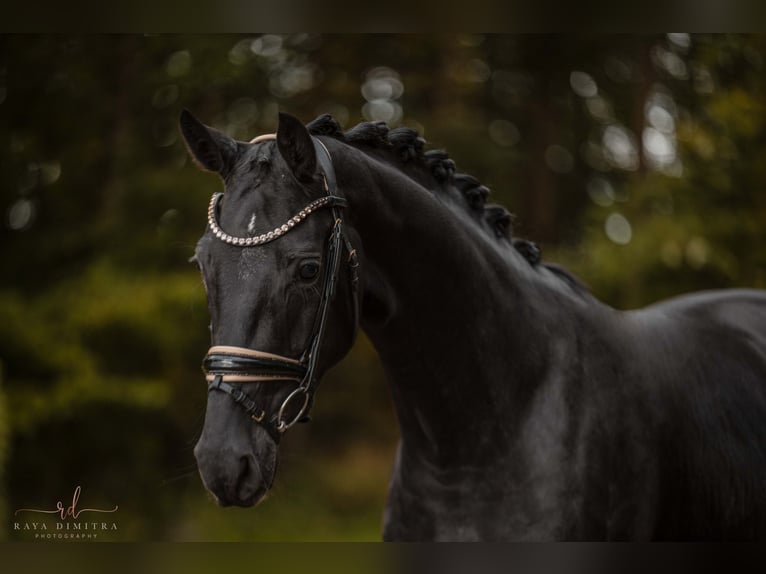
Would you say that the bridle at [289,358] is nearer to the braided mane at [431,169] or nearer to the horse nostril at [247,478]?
the horse nostril at [247,478]

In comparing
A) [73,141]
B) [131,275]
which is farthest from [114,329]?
[73,141]

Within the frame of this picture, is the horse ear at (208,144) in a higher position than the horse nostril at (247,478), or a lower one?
higher

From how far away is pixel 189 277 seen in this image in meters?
8.95

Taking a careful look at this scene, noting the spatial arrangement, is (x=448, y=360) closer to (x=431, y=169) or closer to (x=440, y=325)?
(x=440, y=325)

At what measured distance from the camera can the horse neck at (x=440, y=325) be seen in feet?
8.38

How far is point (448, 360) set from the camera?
2600mm

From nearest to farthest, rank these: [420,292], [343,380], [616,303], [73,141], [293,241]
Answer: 1. [293,241]
2. [420,292]
3. [616,303]
4. [73,141]
5. [343,380]

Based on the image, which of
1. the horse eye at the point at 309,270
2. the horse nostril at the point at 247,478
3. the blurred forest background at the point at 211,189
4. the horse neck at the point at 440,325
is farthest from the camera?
the blurred forest background at the point at 211,189

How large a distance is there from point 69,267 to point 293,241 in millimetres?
7530

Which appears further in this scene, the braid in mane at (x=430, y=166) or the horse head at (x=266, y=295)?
the braid in mane at (x=430, y=166)

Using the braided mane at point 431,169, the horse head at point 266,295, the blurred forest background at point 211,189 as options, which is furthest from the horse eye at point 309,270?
the blurred forest background at point 211,189

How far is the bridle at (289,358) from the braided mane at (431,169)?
283 millimetres

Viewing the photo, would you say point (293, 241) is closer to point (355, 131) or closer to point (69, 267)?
point (355, 131)

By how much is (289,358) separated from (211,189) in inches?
289
